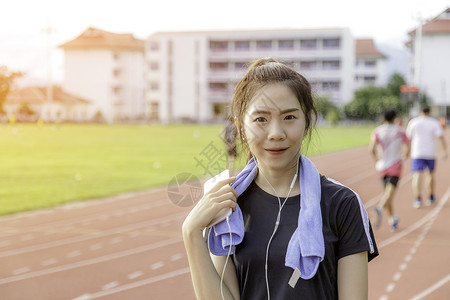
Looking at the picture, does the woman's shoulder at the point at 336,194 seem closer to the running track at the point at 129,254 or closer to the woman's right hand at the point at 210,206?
the woman's right hand at the point at 210,206

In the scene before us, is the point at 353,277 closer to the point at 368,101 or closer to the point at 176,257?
the point at 176,257

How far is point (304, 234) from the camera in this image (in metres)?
1.44

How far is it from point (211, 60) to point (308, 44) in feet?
35.5

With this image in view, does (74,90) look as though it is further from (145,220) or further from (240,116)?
(240,116)

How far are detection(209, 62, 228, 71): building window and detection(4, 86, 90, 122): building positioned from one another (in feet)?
49.3

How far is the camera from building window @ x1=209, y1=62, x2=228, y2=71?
216 ft

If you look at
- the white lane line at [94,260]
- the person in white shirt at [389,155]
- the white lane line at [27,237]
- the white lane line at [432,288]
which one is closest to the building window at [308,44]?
the person in white shirt at [389,155]

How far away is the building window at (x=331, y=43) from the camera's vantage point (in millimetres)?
61375

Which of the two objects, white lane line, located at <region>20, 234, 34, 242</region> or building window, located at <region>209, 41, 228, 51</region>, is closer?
white lane line, located at <region>20, 234, 34, 242</region>

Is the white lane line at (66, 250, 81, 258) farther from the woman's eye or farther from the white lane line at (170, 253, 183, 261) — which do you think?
the woman's eye

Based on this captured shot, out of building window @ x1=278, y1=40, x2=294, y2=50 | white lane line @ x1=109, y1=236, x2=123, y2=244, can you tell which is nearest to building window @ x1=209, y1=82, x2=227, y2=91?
building window @ x1=278, y1=40, x2=294, y2=50

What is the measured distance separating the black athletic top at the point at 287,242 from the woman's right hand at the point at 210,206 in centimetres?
10

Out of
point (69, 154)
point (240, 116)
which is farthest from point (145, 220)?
point (69, 154)

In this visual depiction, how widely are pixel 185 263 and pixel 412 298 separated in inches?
90.5
